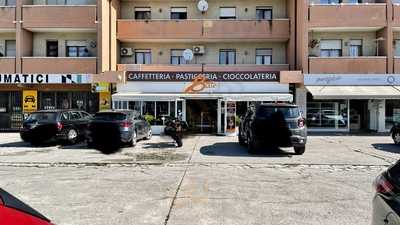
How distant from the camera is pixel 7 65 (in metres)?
27.8

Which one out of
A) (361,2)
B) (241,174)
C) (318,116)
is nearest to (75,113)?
(241,174)

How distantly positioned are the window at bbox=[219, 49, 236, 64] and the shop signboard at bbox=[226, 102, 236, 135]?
5.40 metres

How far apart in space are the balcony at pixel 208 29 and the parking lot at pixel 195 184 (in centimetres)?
1295

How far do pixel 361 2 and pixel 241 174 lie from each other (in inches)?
865

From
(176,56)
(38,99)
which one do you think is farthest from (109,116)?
(176,56)

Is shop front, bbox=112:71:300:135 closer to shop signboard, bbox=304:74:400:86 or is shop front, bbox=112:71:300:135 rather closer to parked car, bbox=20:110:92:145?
shop signboard, bbox=304:74:400:86

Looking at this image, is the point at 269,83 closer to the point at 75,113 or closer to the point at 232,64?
the point at 232,64

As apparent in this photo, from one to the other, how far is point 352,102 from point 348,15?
553cm

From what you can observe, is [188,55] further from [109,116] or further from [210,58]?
[109,116]

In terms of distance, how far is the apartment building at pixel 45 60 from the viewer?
27.3m

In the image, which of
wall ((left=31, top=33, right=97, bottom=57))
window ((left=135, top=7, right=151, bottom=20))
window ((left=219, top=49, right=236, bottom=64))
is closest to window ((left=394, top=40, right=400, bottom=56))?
window ((left=219, top=49, right=236, bottom=64))

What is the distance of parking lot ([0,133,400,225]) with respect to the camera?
711 cm

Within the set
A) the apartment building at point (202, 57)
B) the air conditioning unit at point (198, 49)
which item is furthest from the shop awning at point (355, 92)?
the air conditioning unit at point (198, 49)

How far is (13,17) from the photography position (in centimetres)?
2789
